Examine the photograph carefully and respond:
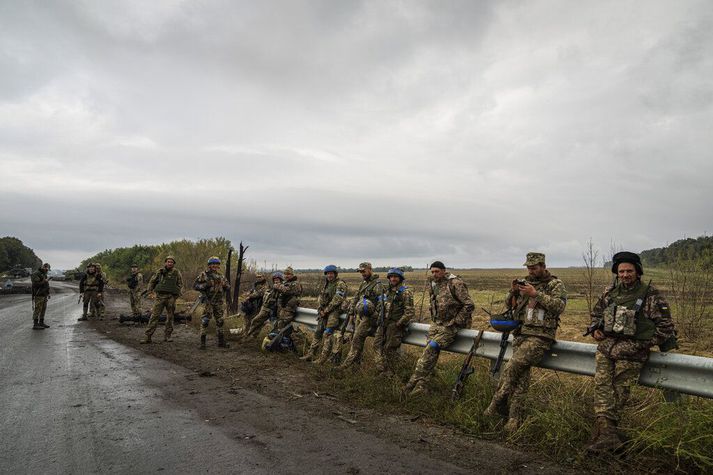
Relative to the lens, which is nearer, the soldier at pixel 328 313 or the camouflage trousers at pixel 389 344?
the camouflage trousers at pixel 389 344

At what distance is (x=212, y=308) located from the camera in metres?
11.0

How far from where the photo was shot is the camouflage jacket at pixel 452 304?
6.55 meters

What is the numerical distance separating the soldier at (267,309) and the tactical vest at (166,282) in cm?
234

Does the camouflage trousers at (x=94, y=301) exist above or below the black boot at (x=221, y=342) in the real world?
above

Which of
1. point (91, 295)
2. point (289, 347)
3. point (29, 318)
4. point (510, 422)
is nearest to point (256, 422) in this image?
point (510, 422)

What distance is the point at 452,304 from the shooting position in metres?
6.65

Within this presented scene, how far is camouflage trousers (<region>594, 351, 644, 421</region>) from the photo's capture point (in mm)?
4418

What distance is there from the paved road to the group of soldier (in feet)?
5.43

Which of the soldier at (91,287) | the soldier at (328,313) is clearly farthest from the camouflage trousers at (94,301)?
the soldier at (328,313)

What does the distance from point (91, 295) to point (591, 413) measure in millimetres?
16695

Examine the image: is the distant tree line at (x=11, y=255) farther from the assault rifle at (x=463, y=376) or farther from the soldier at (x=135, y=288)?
the assault rifle at (x=463, y=376)

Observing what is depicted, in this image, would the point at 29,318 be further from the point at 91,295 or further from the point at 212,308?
the point at 212,308

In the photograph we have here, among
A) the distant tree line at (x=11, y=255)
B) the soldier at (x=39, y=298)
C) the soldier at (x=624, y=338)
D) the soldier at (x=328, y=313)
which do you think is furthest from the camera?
the distant tree line at (x=11, y=255)

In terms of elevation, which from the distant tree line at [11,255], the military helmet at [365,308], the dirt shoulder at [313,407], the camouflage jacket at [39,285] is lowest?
the dirt shoulder at [313,407]
